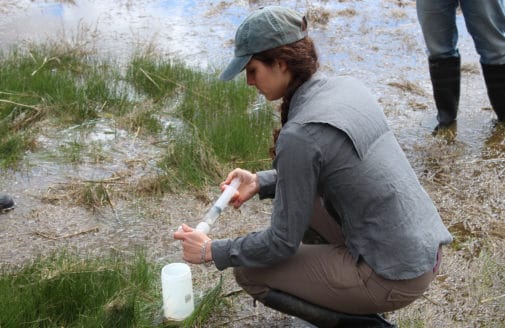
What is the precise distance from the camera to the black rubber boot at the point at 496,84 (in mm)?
4562

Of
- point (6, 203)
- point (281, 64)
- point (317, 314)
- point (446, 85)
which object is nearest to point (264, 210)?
point (317, 314)

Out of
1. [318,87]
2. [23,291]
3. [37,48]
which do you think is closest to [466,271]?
[318,87]

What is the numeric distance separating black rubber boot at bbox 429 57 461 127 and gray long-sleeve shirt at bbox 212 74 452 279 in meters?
2.42

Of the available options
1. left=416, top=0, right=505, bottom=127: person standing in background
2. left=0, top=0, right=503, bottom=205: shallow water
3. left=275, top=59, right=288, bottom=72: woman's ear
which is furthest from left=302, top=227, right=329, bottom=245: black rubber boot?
left=416, top=0, right=505, bottom=127: person standing in background

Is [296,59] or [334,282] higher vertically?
[296,59]

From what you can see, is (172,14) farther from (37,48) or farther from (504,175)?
(504,175)

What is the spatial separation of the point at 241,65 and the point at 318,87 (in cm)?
28

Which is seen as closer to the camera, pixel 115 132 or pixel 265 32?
pixel 265 32

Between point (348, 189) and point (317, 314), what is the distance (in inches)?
21.0

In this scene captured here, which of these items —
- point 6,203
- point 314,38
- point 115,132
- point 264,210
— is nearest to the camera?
point 6,203

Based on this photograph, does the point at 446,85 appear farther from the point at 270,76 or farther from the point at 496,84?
the point at 270,76

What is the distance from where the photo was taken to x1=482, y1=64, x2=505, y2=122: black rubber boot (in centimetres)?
456

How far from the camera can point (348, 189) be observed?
2.32 metres

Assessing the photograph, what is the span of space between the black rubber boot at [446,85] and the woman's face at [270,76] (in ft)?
8.39
